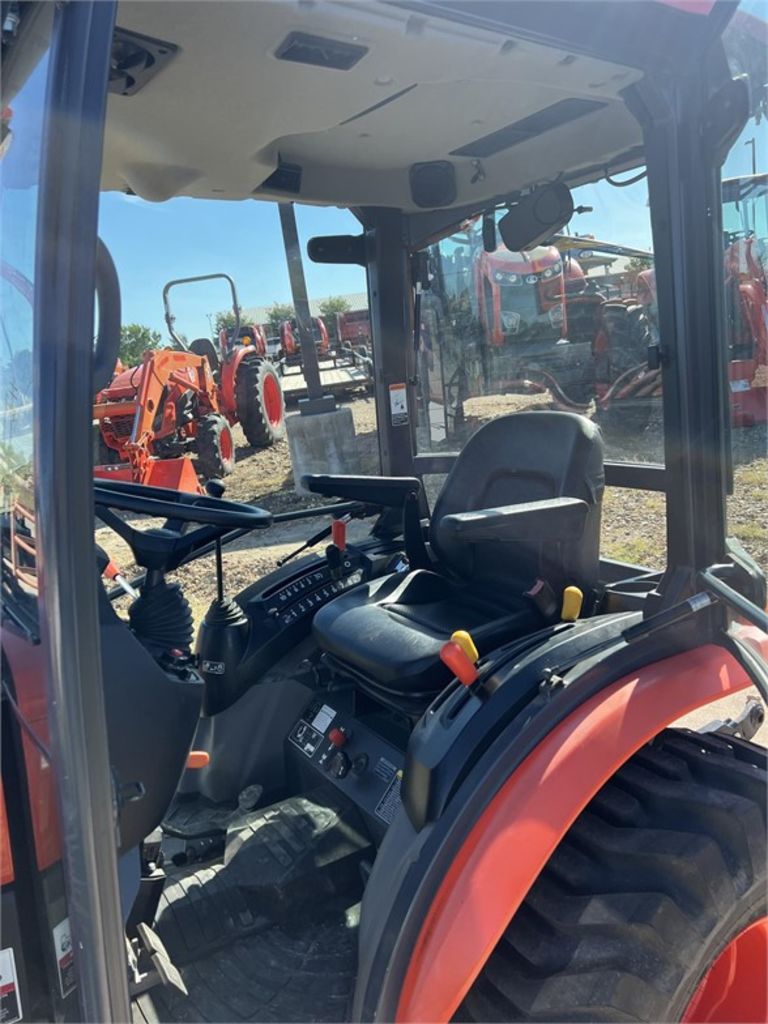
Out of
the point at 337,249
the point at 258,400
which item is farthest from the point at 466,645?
the point at 258,400

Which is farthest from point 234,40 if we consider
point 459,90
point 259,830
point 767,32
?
point 259,830

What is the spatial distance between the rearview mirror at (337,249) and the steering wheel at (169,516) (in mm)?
999

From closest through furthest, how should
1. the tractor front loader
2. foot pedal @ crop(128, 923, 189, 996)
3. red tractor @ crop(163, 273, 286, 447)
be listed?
foot pedal @ crop(128, 923, 189, 996) → the tractor front loader → red tractor @ crop(163, 273, 286, 447)

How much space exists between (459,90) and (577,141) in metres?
0.39

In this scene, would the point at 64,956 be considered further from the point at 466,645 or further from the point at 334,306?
the point at 334,306

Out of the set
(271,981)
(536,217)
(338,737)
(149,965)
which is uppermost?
(536,217)

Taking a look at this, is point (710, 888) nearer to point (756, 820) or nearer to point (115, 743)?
point (756, 820)

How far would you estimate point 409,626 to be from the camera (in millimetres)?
1893

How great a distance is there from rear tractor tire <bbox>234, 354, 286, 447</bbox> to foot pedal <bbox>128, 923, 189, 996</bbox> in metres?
8.33

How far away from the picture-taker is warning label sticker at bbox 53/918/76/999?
102 centimetres

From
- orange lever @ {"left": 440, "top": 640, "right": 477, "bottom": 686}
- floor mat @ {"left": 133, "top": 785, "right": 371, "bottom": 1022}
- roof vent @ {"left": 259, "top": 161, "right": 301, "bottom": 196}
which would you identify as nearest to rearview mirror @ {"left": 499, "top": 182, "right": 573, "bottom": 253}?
roof vent @ {"left": 259, "top": 161, "right": 301, "bottom": 196}

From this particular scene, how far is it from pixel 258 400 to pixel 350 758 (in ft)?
25.8

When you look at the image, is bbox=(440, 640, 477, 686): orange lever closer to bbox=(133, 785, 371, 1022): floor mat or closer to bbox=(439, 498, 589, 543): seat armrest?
bbox=(439, 498, 589, 543): seat armrest

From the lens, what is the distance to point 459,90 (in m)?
1.58
